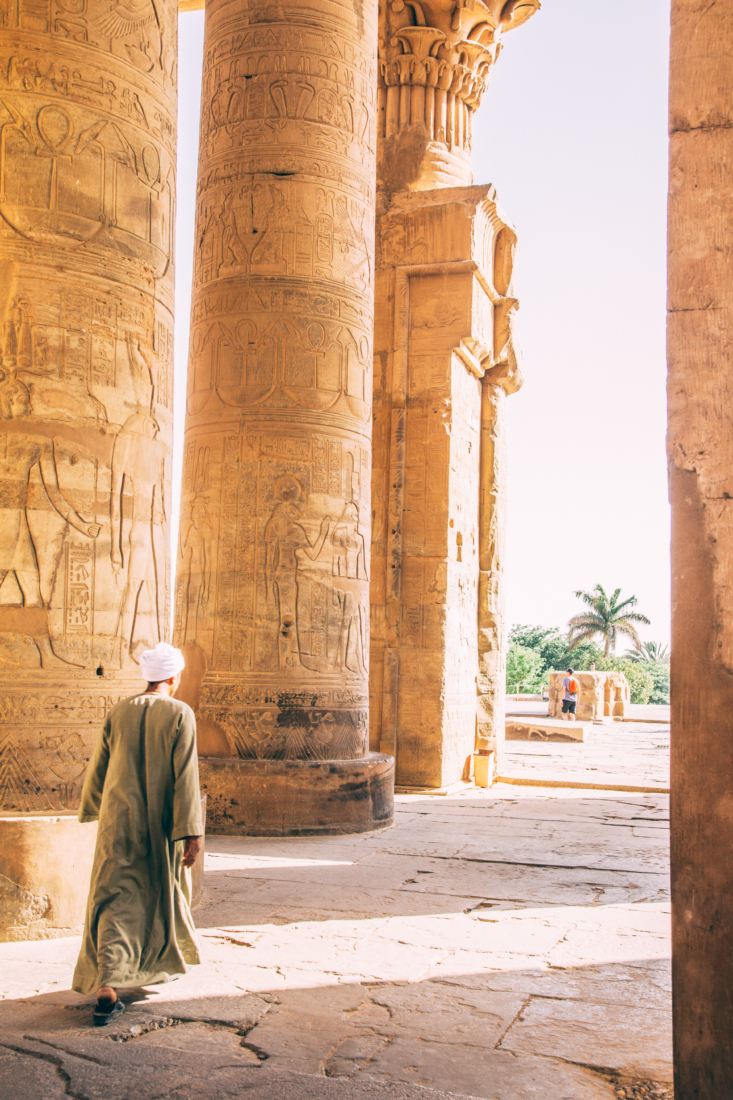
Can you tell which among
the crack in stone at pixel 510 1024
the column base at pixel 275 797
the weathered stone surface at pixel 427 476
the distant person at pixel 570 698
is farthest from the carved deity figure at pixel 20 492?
the distant person at pixel 570 698

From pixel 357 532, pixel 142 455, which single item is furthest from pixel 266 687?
pixel 142 455

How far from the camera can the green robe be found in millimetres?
3367

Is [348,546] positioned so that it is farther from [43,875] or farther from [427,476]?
[43,875]

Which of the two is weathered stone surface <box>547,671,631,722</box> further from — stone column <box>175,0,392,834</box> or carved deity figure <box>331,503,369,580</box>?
stone column <box>175,0,392,834</box>

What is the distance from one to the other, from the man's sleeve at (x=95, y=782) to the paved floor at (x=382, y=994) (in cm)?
61

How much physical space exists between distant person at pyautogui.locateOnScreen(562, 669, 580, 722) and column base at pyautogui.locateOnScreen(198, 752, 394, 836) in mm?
14287

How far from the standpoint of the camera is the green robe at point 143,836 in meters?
3.37

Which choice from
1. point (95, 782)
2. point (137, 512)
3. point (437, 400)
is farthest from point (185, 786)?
point (437, 400)

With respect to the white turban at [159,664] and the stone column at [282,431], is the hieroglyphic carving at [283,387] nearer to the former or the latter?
the stone column at [282,431]

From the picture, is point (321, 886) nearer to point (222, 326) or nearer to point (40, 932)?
point (40, 932)

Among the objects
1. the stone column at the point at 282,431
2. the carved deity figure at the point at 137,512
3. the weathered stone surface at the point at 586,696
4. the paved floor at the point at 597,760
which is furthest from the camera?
the weathered stone surface at the point at 586,696

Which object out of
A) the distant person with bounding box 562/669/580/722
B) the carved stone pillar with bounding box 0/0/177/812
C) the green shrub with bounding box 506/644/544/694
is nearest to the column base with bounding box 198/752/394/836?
the carved stone pillar with bounding box 0/0/177/812

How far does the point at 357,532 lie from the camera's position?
730 centimetres

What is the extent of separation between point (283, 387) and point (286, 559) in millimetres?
1226
